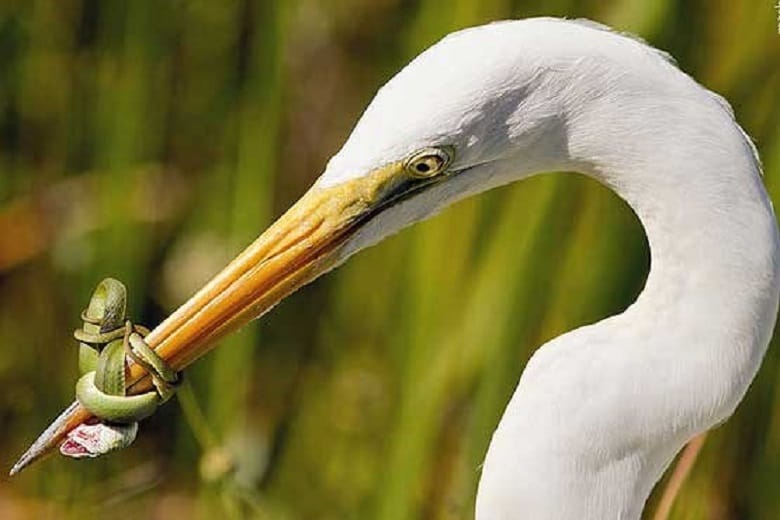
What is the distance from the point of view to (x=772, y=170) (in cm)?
125

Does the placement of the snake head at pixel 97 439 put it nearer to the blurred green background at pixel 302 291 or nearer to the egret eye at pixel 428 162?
the egret eye at pixel 428 162

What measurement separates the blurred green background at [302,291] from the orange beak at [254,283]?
372mm

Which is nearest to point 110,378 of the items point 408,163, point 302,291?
point 408,163

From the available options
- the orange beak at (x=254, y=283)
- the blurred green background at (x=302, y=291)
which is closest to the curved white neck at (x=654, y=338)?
the orange beak at (x=254, y=283)

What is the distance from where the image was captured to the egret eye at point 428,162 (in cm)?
79

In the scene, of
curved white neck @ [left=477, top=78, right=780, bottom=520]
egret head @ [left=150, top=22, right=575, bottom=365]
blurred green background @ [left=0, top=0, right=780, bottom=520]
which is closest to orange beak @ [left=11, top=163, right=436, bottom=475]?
egret head @ [left=150, top=22, right=575, bottom=365]

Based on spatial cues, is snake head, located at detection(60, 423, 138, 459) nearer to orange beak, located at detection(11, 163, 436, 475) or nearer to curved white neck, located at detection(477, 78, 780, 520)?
orange beak, located at detection(11, 163, 436, 475)

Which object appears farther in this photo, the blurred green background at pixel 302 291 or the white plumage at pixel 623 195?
the blurred green background at pixel 302 291

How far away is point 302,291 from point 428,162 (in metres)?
1.01

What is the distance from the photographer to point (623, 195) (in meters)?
0.84

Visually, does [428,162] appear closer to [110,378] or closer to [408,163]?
[408,163]

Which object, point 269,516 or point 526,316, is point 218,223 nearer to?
point 269,516

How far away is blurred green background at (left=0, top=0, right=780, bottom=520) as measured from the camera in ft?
4.21

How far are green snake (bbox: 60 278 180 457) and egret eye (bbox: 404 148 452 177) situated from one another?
0.17m
